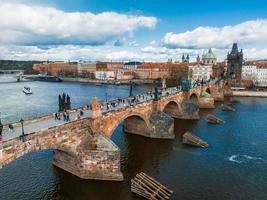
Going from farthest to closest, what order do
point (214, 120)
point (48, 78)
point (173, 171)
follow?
point (48, 78) < point (214, 120) < point (173, 171)

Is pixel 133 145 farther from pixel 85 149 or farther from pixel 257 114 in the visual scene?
pixel 257 114

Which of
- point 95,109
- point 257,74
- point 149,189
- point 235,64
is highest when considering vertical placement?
point 235,64

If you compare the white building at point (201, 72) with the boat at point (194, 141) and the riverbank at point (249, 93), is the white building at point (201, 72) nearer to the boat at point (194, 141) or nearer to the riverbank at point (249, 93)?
the riverbank at point (249, 93)

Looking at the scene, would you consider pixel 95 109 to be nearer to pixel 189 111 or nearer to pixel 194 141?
pixel 194 141

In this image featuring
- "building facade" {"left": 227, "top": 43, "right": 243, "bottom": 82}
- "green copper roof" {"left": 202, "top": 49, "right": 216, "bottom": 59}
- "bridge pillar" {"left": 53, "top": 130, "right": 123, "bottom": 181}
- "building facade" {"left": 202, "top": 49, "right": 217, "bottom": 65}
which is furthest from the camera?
"green copper roof" {"left": 202, "top": 49, "right": 216, "bottom": 59}

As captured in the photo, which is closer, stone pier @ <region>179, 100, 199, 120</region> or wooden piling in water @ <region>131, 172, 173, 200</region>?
wooden piling in water @ <region>131, 172, 173, 200</region>

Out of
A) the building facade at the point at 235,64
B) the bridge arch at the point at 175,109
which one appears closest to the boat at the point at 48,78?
the building facade at the point at 235,64

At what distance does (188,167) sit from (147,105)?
555 inches

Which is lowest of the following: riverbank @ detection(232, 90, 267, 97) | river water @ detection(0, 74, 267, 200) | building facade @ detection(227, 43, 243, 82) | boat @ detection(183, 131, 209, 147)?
river water @ detection(0, 74, 267, 200)

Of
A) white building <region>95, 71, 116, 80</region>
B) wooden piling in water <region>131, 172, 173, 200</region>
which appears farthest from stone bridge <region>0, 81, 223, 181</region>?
white building <region>95, 71, 116, 80</region>

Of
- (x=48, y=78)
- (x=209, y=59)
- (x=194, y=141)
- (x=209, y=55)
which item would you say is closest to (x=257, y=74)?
(x=209, y=59)

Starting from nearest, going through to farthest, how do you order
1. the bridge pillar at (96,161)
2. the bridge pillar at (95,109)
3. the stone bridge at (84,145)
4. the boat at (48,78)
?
the stone bridge at (84,145) → the bridge pillar at (96,161) → the bridge pillar at (95,109) → the boat at (48,78)

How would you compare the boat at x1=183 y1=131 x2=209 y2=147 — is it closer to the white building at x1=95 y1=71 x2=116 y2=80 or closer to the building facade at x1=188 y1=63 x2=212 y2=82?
the building facade at x1=188 y1=63 x2=212 y2=82

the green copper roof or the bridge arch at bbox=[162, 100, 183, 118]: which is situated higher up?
the green copper roof
